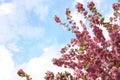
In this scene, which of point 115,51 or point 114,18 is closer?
point 115,51

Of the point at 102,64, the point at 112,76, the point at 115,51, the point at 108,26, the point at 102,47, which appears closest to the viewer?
the point at 112,76

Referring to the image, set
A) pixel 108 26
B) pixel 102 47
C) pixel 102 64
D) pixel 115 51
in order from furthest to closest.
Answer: pixel 108 26 < pixel 102 47 < pixel 115 51 < pixel 102 64

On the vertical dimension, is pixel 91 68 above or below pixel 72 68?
below

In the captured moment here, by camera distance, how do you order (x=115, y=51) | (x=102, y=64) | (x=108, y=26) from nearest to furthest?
(x=102, y=64) → (x=115, y=51) → (x=108, y=26)

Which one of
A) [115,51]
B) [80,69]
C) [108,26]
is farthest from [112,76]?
[108,26]

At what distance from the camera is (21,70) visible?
10414mm

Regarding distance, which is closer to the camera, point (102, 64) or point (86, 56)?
point (102, 64)

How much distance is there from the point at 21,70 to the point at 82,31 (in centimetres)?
326

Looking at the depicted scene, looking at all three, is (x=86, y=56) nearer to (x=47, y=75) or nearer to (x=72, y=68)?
(x=72, y=68)

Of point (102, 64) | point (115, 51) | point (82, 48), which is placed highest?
point (82, 48)

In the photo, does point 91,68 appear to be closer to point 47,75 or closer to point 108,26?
point 47,75

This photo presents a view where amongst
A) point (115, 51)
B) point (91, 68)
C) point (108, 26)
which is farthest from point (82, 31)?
point (91, 68)

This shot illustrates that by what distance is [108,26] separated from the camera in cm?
1245

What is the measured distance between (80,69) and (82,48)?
758 mm
